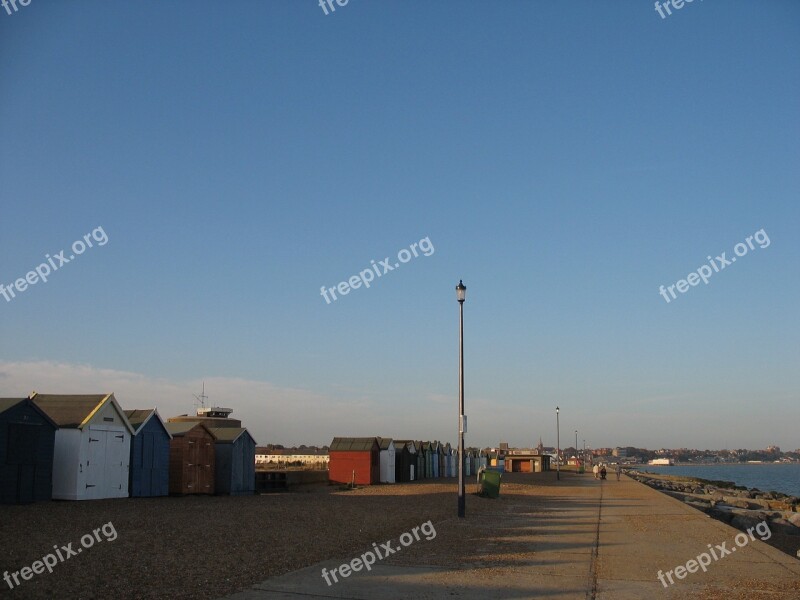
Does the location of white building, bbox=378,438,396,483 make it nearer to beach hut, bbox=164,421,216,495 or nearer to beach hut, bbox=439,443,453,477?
beach hut, bbox=439,443,453,477

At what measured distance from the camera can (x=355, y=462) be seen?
51156 mm

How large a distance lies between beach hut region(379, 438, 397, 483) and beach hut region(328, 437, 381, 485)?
3.08ft

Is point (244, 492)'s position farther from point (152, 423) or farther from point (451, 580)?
point (451, 580)

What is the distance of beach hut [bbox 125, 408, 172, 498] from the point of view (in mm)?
29616

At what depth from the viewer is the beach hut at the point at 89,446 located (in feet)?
86.5

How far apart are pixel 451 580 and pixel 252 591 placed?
3379 millimetres

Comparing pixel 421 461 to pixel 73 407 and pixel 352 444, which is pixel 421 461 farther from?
pixel 73 407

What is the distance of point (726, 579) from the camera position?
12820 mm

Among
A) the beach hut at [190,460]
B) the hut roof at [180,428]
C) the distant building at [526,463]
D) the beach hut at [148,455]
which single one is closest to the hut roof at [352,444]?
the hut roof at [180,428]

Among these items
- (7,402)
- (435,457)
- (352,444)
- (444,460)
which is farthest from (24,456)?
(444,460)

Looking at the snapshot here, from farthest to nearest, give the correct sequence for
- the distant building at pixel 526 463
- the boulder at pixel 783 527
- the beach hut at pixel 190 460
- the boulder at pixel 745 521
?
1. the distant building at pixel 526 463
2. the beach hut at pixel 190 460
3. the boulder at pixel 783 527
4. the boulder at pixel 745 521

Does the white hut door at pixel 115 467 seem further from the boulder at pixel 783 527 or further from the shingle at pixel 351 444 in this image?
the boulder at pixel 783 527

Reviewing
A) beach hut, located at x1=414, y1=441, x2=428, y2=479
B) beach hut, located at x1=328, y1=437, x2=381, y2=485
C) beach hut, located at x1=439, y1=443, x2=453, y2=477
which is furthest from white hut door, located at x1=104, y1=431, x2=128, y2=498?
beach hut, located at x1=439, y1=443, x2=453, y2=477

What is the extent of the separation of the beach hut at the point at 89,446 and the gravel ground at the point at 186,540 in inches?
36.4
